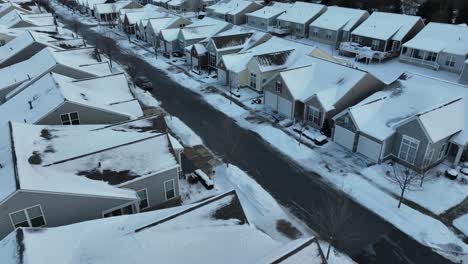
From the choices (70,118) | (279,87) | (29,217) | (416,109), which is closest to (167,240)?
(29,217)

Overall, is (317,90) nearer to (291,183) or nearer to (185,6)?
(291,183)

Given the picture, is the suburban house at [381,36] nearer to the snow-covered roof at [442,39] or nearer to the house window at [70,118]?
the snow-covered roof at [442,39]

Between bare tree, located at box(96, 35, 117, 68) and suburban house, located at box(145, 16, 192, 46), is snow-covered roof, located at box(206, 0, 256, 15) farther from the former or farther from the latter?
bare tree, located at box(96, 35, 117, 68)

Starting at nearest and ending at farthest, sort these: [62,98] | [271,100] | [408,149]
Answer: [62,98], [408,149], [271,100]

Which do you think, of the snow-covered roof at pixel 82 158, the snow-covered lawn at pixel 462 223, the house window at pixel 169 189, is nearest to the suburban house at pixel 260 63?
the snow-covered roof at pixel 82 158

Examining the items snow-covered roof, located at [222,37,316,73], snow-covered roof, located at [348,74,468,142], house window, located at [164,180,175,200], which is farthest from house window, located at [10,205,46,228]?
snow-covered roof, located at [222,37,316,73]

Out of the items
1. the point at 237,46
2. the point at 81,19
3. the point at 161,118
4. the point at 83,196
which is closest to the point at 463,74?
the point at 237,46

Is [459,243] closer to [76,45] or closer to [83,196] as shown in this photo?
[83,196]
